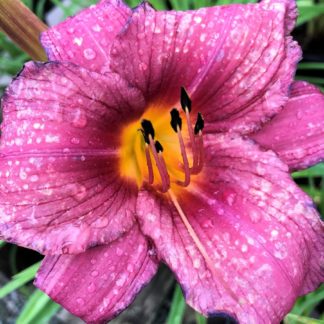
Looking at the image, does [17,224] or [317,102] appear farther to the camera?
[317,102]

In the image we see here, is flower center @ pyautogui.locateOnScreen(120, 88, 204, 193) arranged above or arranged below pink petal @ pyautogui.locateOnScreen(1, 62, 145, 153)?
below

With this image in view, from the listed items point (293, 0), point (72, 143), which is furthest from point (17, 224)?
point (293, 0)

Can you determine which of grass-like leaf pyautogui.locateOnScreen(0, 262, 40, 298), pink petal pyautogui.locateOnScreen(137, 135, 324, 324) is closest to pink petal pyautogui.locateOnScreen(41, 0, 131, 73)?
pink petal pyautogui.locateOnScreen(137, 135, 324, 324)

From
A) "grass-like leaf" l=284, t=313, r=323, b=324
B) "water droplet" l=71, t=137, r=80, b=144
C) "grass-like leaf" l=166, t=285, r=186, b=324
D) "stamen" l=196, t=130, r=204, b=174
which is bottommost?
"grass-like leaf" l=284, t=313, r=323, b=324

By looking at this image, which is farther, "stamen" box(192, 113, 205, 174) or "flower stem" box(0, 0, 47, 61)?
"stamen" box(192, 113, 205, 174)

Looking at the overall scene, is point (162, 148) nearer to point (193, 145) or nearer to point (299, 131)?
point (193, 145)

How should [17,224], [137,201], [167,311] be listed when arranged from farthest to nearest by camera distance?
[167,311] < [137,201] < [17,224]

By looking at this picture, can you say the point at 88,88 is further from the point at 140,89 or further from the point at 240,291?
the point at 240,291

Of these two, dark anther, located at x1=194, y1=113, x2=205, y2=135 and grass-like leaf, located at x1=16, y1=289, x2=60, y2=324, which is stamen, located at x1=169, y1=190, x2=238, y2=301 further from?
grass-like leaf, located at x1=16, y1=289, x2=60, y2=324
